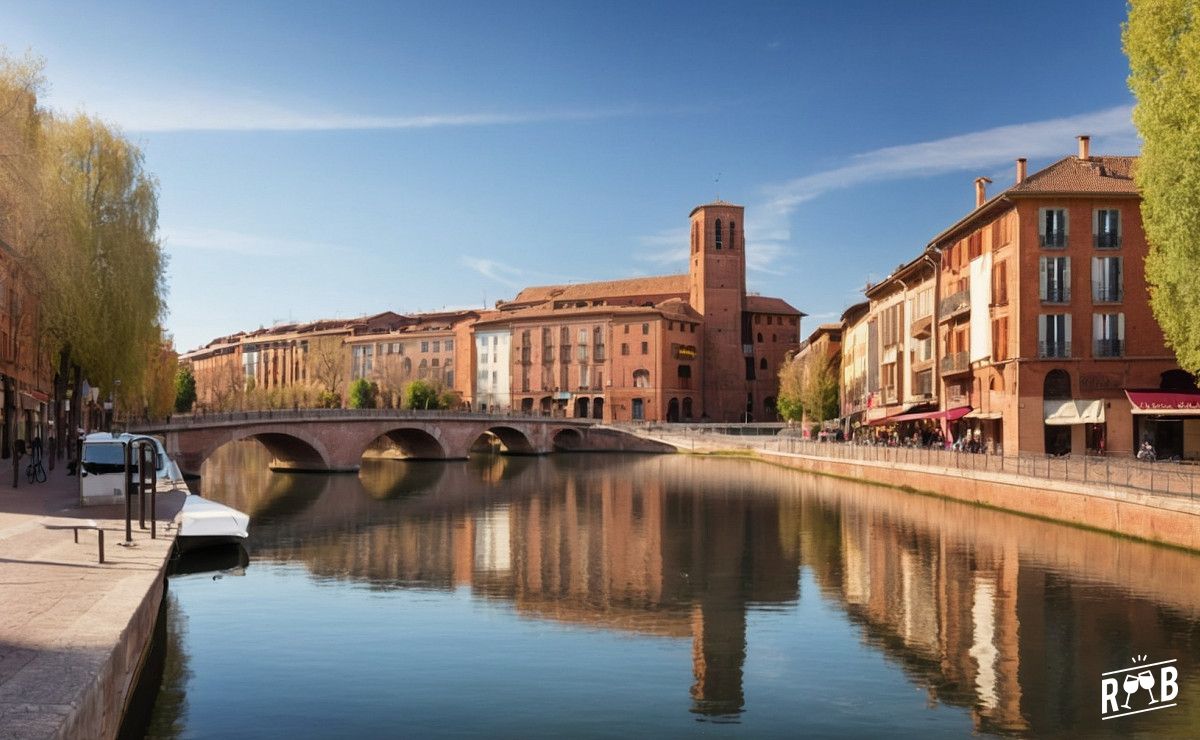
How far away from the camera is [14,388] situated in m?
48.1

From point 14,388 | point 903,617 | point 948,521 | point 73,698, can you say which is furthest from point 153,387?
point 73,698

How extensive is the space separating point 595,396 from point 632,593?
97.6 metres

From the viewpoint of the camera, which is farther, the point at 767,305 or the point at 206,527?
the point at 767,305

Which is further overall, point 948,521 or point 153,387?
point 153,387

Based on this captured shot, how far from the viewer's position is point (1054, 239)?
45219 mm

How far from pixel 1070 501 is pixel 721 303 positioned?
96.7m

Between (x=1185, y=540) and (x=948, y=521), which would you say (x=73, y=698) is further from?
(x=948, y=521)

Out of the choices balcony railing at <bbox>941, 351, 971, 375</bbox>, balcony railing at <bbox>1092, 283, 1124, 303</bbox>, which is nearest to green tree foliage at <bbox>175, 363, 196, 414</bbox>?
balcony railing at <bbox>941, 351, 971, 375</bbox>

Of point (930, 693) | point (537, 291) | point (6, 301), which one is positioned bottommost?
point (930, 693)

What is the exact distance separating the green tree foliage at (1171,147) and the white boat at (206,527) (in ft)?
84.2

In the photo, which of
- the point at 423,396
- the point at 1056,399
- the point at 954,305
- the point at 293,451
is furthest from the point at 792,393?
the point at 1056,399

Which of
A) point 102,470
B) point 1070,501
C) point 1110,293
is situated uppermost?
Result: point 1110,293

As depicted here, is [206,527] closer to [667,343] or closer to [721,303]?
[667,343]

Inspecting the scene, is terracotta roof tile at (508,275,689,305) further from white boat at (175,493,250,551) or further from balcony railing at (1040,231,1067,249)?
white boat at (175,493,250,551)
